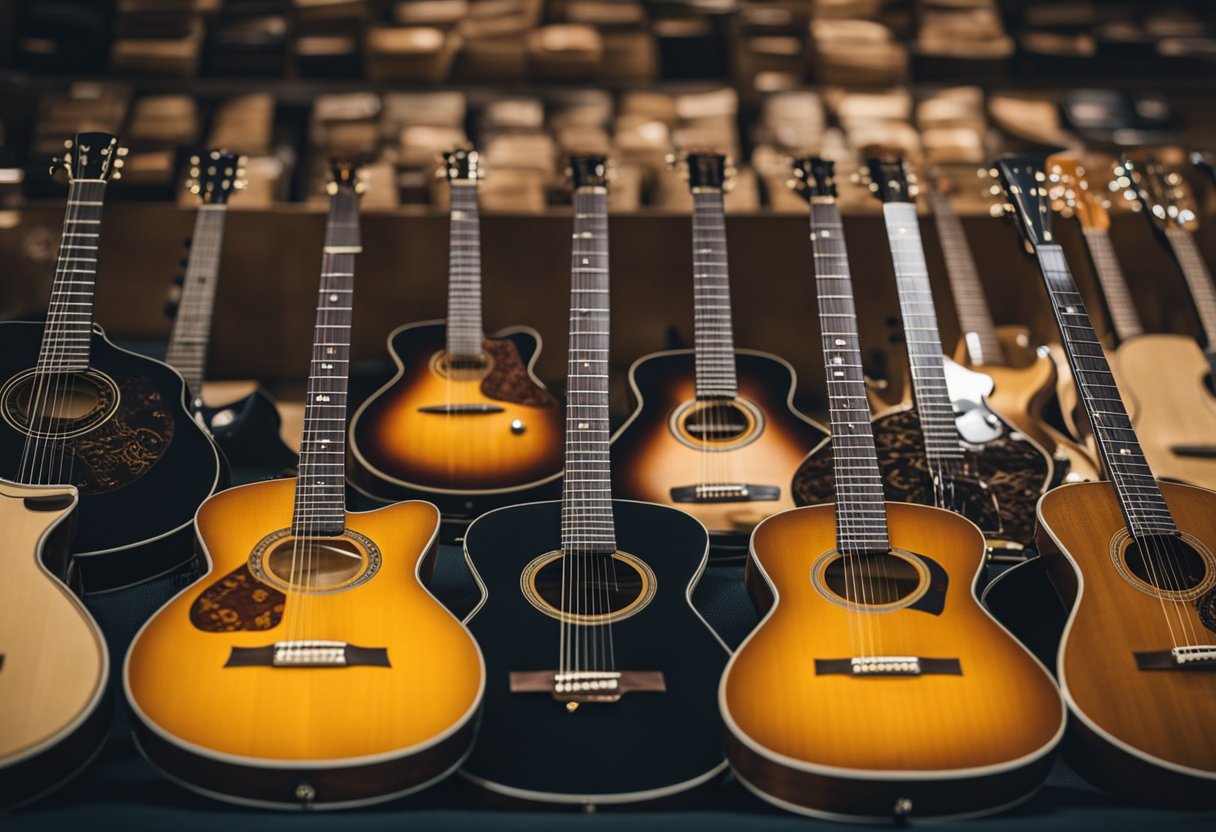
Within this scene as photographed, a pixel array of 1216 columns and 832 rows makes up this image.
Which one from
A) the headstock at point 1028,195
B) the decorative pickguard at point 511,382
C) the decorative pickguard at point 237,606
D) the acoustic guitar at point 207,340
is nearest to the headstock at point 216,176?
the acoustic guitar at point 207,340

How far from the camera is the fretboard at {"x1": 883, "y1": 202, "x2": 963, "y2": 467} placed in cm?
219

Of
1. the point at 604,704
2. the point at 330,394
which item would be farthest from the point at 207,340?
the point at 604,704

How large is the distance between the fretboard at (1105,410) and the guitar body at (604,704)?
2.80 ft

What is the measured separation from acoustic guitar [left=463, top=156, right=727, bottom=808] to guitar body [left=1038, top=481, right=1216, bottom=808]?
604 millimetres

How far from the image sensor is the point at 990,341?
263cm

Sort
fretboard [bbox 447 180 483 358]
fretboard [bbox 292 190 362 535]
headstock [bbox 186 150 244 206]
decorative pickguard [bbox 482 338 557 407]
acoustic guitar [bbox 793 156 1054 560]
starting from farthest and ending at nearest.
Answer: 1. headstock [bbox 186 150 244 206]
2. fretboard [bbox 447 180 483 358]
3. decorative pickguard [bbox 482 338 557 407]
4. acoustic guitar [bbox 793 156 1054 560]
5. fretboard [bbox 292 190 362 535]

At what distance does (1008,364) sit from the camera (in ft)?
8.51

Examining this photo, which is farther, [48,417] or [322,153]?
[322,153]

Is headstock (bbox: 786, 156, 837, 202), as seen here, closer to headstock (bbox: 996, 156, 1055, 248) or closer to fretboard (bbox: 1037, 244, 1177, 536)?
headstock (bbox: 996, 156, 1055, 248)

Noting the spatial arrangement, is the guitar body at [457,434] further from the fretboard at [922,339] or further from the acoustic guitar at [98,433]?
the fretboard at [922,339]

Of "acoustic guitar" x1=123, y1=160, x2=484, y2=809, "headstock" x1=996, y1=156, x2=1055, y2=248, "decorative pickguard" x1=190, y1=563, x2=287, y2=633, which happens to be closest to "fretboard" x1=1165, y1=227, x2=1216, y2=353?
"headstock" x1=996, y1=156, x2=1055, y2=248

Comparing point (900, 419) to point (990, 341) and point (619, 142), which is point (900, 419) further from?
point (619, 142)

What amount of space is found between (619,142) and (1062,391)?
185 cm

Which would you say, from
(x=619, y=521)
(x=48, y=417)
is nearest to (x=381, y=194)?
(x=48, y=417)
